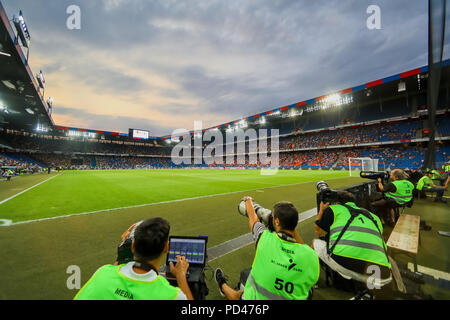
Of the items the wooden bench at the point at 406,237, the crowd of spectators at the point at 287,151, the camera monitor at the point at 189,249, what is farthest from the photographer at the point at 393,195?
the crowd of spectators at the point at 287,151

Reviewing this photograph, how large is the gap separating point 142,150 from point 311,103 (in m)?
61.1

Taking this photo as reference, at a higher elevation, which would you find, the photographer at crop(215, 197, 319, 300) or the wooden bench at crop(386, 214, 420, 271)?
the photographer at crop(215, 197, 319, 300)

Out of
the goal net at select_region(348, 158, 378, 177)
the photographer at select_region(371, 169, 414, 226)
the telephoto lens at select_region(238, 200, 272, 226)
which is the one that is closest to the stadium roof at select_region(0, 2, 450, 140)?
the photographer at select_region(371, 169, 414, 226)

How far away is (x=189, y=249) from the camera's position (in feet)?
6.79

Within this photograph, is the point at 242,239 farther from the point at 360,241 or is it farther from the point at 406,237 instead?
the point at 406,237

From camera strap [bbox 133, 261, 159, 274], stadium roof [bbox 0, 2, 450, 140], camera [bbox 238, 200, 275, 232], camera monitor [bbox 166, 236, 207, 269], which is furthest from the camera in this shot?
stadium roof [bbox 0, 2, 450, 140]

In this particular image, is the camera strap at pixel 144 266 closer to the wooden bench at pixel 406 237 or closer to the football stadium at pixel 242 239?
the football stadium at pixel 242 239

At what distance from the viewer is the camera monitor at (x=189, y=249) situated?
1996mm

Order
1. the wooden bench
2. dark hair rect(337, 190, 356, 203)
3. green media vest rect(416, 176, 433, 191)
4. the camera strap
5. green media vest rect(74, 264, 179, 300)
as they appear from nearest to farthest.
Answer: green media vest rect(74, 264, 179, 300), the camera strap, dark hair rect(337, 190, 356, 203), the wooden bench, green media vest rect(416, 176, 433, 191)

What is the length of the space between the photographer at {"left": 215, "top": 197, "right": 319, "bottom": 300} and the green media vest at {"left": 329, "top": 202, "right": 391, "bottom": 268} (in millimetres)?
973

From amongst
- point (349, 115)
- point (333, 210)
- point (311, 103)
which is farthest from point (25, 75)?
point (349, 115)

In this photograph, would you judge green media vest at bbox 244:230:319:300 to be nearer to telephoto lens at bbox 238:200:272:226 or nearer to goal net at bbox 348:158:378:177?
telephoto lens at bbox 238:200:272:226

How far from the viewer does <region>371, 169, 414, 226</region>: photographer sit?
198 inches
